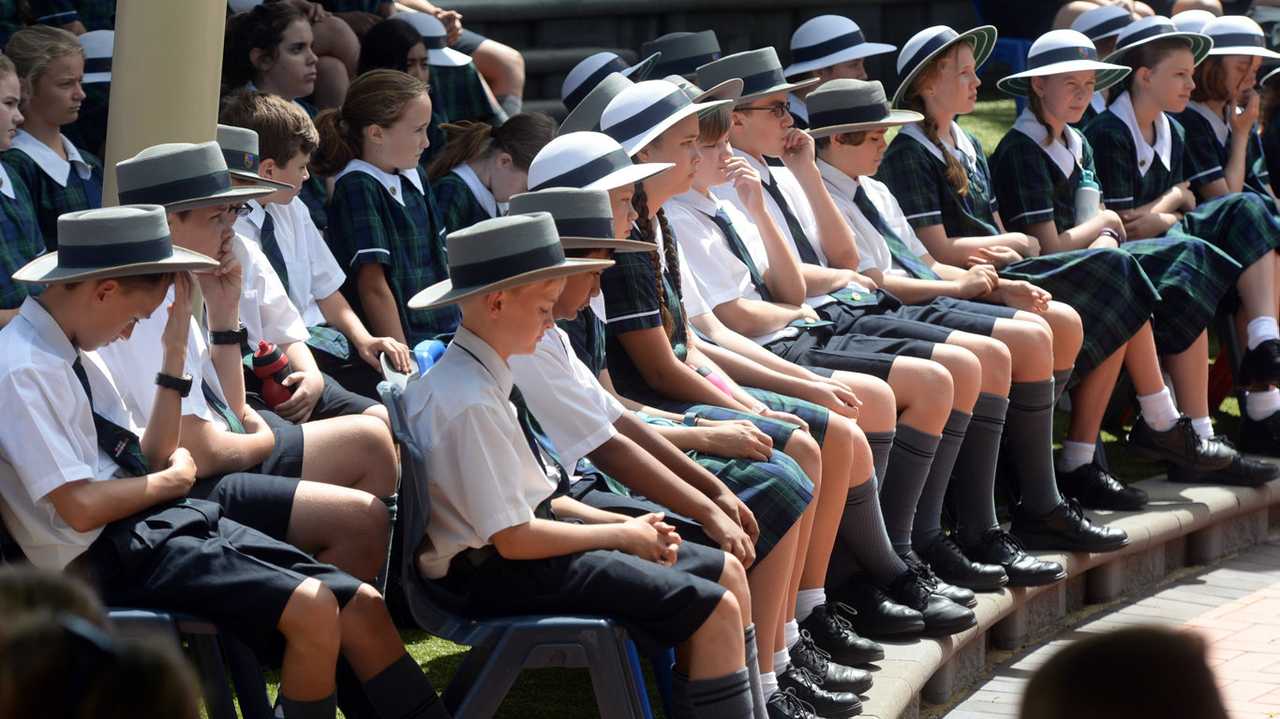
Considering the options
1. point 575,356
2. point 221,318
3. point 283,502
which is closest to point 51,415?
point 283,502

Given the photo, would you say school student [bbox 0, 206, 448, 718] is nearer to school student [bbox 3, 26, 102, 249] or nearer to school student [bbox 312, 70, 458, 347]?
school student [bbox 3, 26, 102, 249]

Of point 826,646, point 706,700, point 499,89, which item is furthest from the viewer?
point 499,89

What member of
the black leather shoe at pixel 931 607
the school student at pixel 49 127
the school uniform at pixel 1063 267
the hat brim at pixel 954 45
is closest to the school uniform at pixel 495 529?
the black leather shoe at pixel 931 607

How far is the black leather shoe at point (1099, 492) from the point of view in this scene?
5902mm

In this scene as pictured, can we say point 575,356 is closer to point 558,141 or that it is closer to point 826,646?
point 558,141

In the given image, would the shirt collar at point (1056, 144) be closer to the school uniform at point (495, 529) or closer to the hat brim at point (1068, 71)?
the hat brim at point (1068, 71)

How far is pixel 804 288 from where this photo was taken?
5.20 meters

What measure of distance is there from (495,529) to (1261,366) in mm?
4263

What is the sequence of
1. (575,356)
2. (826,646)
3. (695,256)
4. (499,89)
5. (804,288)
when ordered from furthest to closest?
(499,89)
(804,288)
(695,256)
(826,646)
(575,356)

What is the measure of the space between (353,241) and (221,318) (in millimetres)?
994

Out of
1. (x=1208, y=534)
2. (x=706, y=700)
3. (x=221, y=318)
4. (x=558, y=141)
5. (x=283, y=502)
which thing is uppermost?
(x=558, y=141)

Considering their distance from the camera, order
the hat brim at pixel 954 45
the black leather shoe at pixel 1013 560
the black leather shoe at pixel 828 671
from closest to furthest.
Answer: the black leather shoe at pixel 828 671 < the black leather shoe at pixel 1013 560 < the hat brim at pixel 954 45

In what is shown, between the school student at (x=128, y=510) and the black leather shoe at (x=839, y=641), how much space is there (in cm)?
139

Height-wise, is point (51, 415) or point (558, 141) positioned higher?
point (558, 141)
